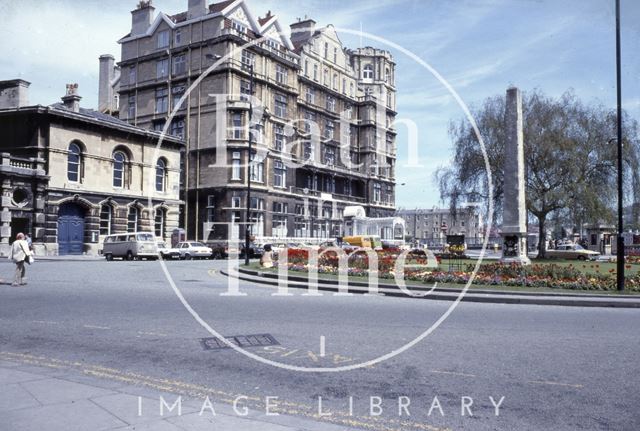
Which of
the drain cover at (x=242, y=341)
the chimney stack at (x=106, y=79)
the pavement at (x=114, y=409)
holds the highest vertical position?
the chimney stack at (x=106, y=79)

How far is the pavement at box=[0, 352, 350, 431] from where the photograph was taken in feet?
15.2

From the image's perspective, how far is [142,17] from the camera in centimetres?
5553

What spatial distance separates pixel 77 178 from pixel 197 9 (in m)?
21.7

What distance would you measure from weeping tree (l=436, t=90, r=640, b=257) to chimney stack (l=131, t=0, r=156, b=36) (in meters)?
35.5

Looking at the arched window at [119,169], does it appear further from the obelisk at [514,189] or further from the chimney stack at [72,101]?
the obelisk at [514,189]

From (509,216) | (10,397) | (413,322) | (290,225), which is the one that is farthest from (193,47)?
(10,397)

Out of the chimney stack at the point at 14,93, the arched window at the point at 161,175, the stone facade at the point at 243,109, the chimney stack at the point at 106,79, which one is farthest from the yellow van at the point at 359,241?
the chimney stack at the point at 106,79

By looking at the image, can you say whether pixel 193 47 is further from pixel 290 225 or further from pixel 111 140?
pixel 290 225

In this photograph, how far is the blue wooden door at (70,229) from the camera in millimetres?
39375

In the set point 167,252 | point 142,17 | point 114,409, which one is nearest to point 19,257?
point 114,409

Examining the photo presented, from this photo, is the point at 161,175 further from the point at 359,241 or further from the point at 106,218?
the point at 359,241

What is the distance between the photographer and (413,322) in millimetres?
11086

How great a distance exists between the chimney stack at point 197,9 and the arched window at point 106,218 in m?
21.5

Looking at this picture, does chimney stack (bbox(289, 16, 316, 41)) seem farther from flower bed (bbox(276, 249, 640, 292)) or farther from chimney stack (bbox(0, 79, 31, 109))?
flower bed (bbox(276, 249, 640, 292))
